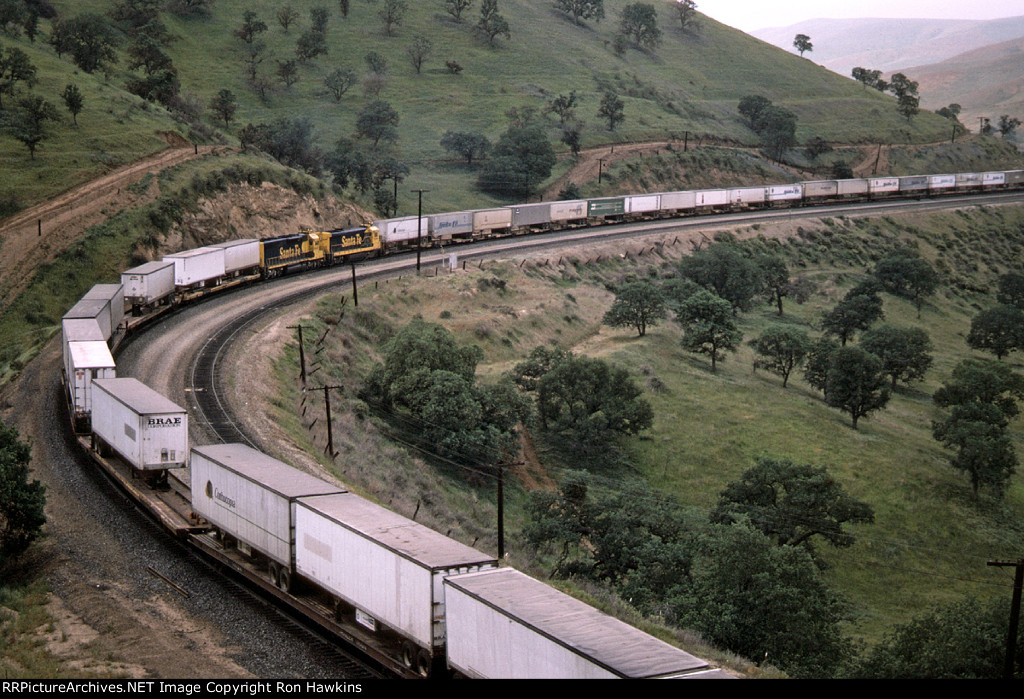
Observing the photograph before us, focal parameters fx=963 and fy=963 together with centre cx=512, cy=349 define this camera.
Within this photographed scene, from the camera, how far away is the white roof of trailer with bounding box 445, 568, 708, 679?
16.6 meters

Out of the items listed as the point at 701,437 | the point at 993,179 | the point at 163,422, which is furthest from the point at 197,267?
the point at 993,179

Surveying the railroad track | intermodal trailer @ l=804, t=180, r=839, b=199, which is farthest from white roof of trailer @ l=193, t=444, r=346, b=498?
intermodal trailer @ l=804, t=180, r=839, b=199

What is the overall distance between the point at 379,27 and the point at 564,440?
13453cm

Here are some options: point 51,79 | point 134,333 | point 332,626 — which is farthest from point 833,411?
point 51,79

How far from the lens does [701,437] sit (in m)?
61.0

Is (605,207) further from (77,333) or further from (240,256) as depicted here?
(77,333)

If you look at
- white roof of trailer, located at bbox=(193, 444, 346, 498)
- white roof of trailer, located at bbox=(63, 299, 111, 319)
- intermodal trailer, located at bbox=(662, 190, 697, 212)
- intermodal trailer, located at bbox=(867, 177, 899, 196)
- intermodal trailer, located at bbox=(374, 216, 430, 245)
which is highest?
intermodal trailer, located at bbox=(867, 177, 899, 196)

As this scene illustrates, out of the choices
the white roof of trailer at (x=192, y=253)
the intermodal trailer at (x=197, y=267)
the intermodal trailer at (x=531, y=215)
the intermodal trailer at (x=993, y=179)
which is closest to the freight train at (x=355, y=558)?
the intermodal trailer at (x=197, y=267)

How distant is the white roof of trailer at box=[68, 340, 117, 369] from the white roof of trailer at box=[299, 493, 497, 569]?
20.0 metres

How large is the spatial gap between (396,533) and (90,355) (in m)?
25.0

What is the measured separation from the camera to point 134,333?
57.5 m

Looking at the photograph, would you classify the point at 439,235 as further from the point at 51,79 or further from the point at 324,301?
the point at 51,79

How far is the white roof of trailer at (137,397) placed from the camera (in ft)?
114

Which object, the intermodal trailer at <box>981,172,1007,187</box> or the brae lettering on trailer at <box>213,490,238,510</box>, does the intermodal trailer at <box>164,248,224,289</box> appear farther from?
the intermodal trailer at <box>981,172,1007,187</box>
